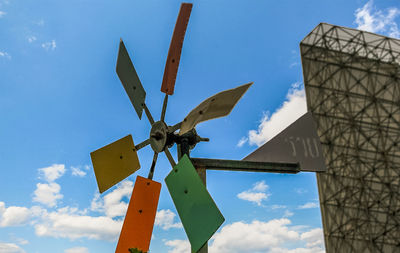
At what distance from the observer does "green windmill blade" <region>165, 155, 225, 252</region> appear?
2662mm

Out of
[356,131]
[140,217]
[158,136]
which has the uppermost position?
[356,131]

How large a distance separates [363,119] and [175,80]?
16.1 meters

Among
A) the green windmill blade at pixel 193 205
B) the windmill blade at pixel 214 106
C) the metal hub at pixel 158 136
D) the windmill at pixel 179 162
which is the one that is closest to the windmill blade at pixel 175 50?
the windmill at pixel 179 162

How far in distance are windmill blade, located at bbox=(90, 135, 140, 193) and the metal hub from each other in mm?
A: 382

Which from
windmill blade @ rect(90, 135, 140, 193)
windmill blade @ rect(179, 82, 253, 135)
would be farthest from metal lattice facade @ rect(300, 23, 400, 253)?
windmill blade @ rect(179, 82, 253, 135)

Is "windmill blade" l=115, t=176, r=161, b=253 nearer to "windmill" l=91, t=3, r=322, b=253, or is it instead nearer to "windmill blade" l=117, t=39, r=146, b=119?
"windmill" l=91, t=3, r=322, b=253

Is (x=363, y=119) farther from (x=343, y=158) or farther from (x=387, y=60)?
(x=387, y=60)

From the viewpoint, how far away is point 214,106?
10.4 feet

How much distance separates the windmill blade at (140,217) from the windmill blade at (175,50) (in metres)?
1.09

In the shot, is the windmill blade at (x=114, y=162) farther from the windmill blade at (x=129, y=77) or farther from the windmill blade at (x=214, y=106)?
the windmill blade at (x=214, y=106)

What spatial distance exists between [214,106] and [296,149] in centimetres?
136

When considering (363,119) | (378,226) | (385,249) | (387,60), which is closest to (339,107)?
(363,119)

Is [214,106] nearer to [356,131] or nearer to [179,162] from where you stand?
[179,162]

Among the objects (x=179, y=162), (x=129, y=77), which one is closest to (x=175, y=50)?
(x=129, y=77)
